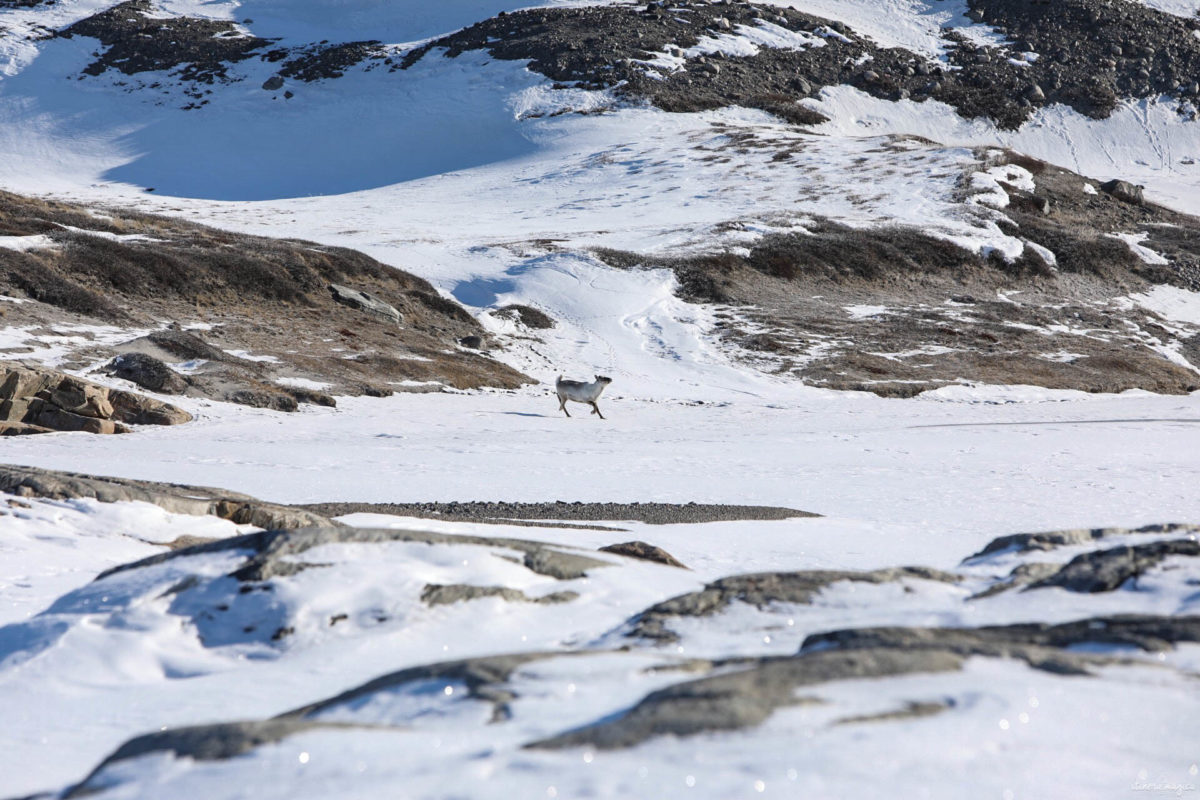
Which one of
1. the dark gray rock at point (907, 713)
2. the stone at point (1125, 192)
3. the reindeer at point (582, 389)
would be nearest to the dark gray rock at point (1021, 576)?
the dark gray rock at point (907, 713)

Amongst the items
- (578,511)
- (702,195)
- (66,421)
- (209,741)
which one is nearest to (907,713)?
(209,741)

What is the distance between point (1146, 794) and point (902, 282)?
2017 inches

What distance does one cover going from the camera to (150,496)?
1094 centimetres

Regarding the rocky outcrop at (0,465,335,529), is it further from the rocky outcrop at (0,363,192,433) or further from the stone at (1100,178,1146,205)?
the stone at (1100,178,1146,205)

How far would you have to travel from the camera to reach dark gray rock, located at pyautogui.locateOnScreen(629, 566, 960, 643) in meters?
6.36

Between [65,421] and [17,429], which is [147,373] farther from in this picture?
[17,429]

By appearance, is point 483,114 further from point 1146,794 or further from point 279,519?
point 1146,794

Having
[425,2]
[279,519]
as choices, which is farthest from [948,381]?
[425,2]

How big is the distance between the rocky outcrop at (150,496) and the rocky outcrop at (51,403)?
8.96m

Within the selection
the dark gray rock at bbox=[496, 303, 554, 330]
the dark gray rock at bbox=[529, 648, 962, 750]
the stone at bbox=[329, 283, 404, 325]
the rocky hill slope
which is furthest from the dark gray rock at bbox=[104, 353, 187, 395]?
the dark gray rock at bbox=[529, 648, 962, 750]

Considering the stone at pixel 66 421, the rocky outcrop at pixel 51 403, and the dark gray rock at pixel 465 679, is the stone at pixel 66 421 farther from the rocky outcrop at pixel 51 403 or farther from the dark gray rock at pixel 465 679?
the dark gray rock at pixel 465 679

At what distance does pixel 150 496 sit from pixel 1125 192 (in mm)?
76765

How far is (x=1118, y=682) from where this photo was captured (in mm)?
4746

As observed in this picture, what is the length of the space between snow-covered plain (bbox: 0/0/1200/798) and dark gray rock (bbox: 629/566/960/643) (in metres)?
0.16
